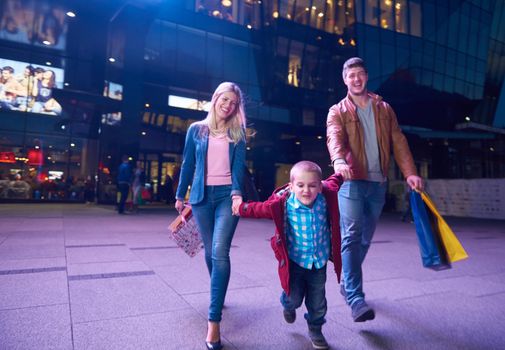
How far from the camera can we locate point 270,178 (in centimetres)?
2242

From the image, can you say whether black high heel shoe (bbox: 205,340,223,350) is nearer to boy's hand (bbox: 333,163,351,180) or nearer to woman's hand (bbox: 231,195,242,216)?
woman's hand (bbox: 231,195,242,216)

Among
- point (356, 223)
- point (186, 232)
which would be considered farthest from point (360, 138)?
point (186, 232)

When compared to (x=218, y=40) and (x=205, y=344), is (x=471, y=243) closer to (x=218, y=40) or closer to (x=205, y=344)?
(x=205, y=344)

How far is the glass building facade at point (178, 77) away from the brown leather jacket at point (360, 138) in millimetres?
16016

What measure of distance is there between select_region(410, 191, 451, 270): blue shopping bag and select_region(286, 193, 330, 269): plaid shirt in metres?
0.85

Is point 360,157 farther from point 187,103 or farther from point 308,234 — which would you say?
point 187,103

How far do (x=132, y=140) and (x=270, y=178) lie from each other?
8.74m

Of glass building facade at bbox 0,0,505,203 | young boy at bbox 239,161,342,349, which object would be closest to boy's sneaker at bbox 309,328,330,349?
young boy at bbox 239,161,342,349

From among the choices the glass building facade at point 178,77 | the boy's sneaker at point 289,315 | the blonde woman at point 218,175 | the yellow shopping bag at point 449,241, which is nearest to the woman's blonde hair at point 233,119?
the blonde woman at point 218,175

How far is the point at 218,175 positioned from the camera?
2723 mm

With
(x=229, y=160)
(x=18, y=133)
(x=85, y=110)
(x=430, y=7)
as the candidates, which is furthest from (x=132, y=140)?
(x=430, y=7)

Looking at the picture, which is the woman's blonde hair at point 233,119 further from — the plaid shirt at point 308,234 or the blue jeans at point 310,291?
the blue jeans at point 310,291

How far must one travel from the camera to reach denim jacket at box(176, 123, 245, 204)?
268 centimetres

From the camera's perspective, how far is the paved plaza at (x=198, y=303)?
2.44 metres
